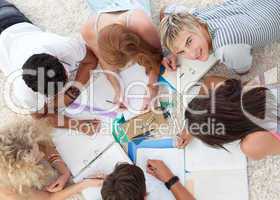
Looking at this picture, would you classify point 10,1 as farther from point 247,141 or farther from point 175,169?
point 247,141

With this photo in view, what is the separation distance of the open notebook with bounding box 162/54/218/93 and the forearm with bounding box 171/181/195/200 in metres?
0.29

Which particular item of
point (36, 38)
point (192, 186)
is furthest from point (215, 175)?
point (36, 38)

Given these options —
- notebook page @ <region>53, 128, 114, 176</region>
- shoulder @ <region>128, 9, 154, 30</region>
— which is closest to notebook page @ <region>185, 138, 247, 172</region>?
notebook page @ <region>53, 128, 114, 176</region>

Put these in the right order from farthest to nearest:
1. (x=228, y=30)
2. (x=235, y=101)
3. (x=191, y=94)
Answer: (x=191, y=94) < (x=228, y=30) < (x=235, y=101)

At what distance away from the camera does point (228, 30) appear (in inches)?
49.0

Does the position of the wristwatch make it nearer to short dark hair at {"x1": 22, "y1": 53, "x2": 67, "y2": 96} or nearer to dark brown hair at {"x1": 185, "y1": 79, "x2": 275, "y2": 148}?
dark brown hair at {"x1": 185, "y1": 79, "x2": 275, "y2": 148}

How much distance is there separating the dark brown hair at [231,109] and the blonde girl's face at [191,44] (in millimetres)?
142

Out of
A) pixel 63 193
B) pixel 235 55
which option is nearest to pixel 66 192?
pixel 63 193

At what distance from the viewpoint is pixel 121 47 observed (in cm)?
122

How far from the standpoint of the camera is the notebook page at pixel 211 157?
4.24 feet

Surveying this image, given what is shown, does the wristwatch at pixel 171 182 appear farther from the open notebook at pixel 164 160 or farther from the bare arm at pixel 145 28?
the bare arm at pixel 145 28

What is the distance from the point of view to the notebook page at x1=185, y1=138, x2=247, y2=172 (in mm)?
1293

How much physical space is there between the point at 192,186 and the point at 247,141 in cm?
22

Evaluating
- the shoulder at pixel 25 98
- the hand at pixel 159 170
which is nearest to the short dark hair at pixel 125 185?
the hand at pixel 159 170
